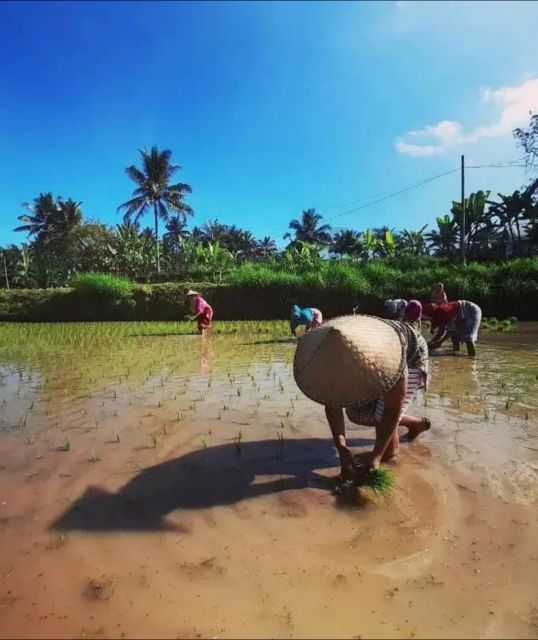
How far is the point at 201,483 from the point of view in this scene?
346cm

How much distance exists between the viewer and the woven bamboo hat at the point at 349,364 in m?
3.03

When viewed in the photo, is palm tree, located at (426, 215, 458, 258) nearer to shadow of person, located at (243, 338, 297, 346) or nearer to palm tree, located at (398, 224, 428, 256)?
palm tree, located at (398, 224, 428, 256)

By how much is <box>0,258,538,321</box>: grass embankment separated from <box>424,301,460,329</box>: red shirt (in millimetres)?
11454

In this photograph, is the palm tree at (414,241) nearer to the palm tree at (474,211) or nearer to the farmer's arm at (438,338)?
the palm tree at (474,211)

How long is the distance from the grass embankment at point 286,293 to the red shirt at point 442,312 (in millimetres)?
11454

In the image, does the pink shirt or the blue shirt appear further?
the pink shirt

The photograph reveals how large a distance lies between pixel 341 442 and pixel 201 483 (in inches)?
37.8

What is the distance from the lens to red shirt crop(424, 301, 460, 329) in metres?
8.66

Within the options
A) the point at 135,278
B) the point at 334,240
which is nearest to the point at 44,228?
the point at 135,278

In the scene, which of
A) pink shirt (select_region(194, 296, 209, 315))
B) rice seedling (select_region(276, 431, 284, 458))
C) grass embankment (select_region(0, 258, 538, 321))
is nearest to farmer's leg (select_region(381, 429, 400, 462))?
rice seedling (select_region(276, 431, 284, 458))

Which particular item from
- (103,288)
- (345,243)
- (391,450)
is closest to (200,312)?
(103,288)

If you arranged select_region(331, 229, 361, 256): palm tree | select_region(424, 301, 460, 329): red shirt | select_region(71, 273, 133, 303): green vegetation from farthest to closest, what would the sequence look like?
select_region(331, 229, 361, 256): palm tree
select_region(71, 273, 133, 303): green vegetation
select_region(424, 301, 460, 329): red shirt

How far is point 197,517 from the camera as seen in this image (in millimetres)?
3014

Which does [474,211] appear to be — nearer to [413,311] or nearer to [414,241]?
[414,241]
